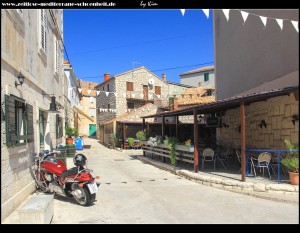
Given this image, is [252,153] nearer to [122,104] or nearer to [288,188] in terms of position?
[288,188]

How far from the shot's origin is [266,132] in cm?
1092

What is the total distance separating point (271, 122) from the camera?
10.6m

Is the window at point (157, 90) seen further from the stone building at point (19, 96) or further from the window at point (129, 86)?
the stone building at point (19, 96)

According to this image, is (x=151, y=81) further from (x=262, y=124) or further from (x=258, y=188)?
(x=258, y=188)

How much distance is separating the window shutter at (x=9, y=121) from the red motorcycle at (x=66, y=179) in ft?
4.45

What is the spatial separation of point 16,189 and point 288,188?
6.03m

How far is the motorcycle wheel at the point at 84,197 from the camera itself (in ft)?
21.5

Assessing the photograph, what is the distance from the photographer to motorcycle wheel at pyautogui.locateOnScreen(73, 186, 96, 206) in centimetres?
657

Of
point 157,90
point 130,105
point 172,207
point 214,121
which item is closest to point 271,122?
point 214,121

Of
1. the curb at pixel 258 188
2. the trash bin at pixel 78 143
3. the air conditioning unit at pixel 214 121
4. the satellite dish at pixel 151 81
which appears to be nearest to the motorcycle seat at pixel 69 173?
the curb at pixel 258 188

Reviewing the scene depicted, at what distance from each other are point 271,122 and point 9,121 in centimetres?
807
